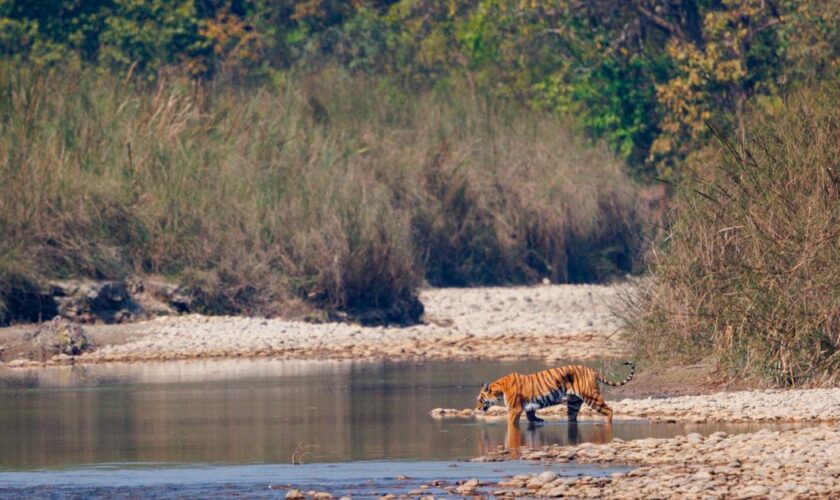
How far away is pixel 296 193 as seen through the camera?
3102 centimetres

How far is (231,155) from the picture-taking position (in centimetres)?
3206

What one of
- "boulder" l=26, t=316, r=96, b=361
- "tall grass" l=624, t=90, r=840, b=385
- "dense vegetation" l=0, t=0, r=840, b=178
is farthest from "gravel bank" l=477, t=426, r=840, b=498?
"dense vegetation" l=0, t=0, r=840, b=178

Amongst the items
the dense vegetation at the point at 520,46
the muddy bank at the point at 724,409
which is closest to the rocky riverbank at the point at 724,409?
the muddy bank at the point at 724,409

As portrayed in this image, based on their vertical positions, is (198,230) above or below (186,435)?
above

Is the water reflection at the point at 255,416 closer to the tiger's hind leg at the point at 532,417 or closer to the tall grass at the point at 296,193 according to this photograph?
the tiger's hind leg at the point at 532,417

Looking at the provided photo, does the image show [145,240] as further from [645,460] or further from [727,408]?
[645,460]

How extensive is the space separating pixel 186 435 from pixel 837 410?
6192 millimetres

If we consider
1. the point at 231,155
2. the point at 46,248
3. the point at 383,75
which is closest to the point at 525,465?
the point at 46,248

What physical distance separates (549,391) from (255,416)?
139 inches

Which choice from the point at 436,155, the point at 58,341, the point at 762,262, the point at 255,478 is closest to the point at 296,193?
the point at 58,341

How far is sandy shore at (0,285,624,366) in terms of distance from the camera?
25.8 metres

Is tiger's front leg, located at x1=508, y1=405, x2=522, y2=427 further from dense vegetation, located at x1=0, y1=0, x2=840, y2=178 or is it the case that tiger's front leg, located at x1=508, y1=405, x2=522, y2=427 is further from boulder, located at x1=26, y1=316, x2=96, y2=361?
dense vegetation, located at x1=0, y1=0, x2=840, y2=178

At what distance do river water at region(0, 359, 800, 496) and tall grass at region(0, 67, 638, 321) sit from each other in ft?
16.5

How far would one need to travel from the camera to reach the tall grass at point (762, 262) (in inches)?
698
